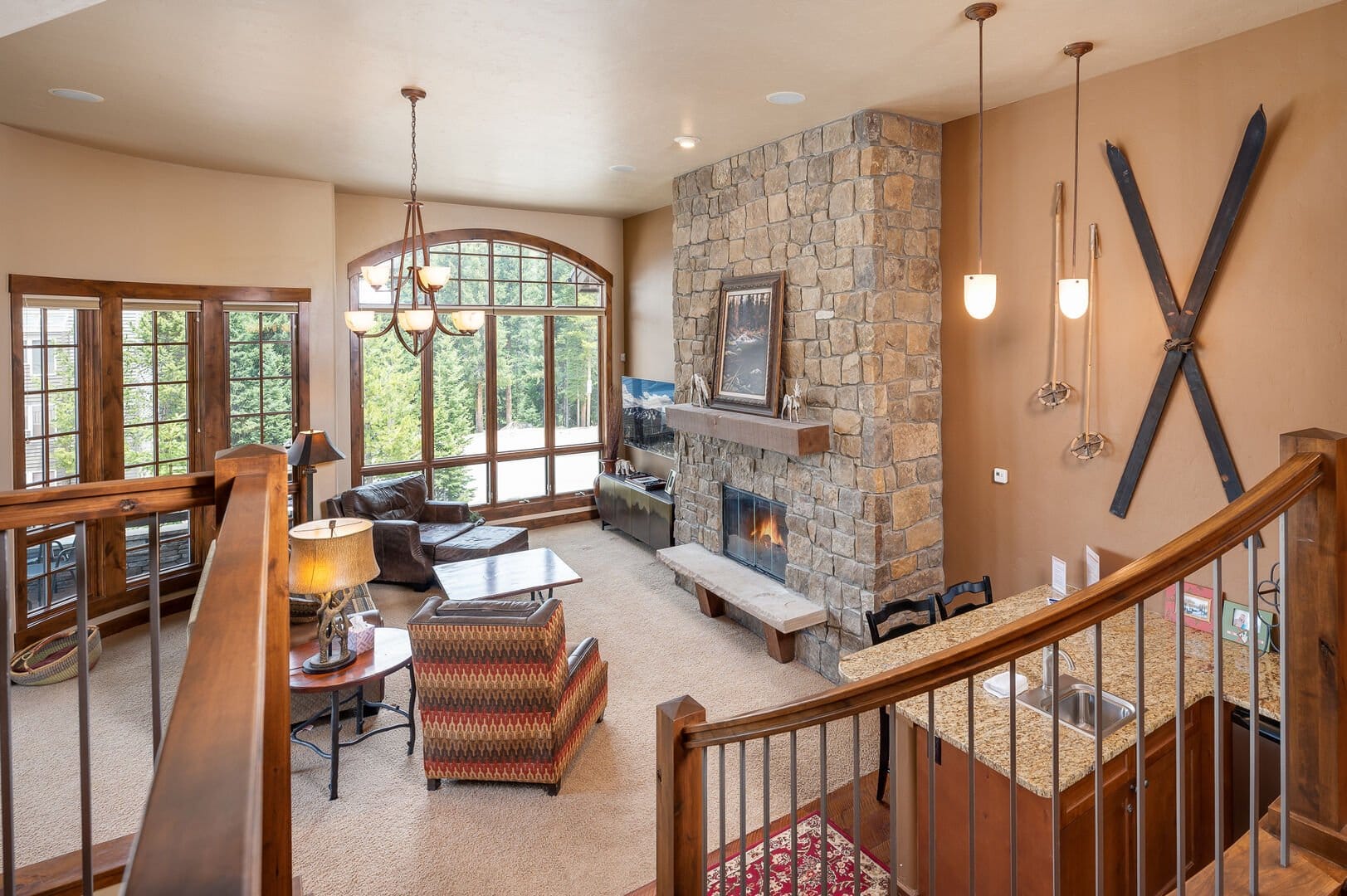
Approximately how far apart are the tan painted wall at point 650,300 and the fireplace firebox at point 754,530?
6.41 ft

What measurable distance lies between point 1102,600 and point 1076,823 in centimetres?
145

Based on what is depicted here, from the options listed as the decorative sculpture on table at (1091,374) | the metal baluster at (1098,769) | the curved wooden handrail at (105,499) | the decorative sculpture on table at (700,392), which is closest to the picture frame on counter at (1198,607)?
the decorative sculpture on table at (1091,374)

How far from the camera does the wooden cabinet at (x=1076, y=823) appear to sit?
2.39 meters

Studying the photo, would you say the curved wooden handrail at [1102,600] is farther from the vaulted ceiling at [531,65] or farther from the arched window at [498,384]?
the arched window at [498,384]

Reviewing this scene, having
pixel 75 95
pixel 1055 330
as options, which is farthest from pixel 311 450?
pixel 1055 330

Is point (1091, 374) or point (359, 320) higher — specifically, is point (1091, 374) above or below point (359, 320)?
below

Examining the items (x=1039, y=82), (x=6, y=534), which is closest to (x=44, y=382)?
(x=6, y=534)

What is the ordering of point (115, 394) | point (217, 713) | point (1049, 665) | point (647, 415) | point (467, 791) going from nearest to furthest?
point (217, 713), point (1049, 665), point (467, 791), point (115, 394), point (647, 415)

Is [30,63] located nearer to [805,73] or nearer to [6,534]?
[6,534]

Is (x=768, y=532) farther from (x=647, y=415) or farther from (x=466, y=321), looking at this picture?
(x=647, y=415)

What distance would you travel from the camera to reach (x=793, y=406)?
4875 mm

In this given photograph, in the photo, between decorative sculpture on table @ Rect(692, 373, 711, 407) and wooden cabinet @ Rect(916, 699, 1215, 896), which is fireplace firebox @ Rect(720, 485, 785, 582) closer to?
decorative sculpture on table @ Rect(692, 373, 711, 407)

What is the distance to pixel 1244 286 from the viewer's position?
3.24m

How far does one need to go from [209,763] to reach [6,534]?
1367 millimetres
